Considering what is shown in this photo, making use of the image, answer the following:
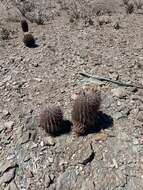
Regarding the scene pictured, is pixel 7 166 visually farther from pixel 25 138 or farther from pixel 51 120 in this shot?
pixel 51 120

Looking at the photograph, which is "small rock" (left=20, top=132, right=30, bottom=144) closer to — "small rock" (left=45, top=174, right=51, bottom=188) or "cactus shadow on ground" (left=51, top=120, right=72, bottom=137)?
"cactus shadow on ground" (left=51, top=120, right=72, bottom=137)

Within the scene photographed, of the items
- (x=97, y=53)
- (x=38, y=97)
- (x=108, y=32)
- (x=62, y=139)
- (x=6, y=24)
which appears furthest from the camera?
(x=6, y=24)

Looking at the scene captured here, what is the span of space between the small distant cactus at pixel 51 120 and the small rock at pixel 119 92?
175 centimetres

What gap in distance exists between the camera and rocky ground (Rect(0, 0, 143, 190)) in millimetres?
6688

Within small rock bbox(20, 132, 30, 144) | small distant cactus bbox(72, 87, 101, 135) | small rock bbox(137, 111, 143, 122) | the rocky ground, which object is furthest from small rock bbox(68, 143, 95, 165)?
small rock bbox(137, 111, 143, 122)

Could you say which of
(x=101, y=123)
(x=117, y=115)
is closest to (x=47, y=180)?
(x=101, y=123)

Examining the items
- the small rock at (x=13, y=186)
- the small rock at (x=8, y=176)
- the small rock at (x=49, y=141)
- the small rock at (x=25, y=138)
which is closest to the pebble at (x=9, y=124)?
the small rock at (x=25, y=138)

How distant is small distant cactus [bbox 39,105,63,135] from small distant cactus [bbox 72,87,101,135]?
34cm

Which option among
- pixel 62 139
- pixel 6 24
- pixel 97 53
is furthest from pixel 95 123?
pixel 6 24

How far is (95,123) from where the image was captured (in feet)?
24.8

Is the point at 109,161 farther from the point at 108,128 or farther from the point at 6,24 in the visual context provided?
the point at 6,24

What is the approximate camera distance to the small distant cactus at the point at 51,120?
7.43m

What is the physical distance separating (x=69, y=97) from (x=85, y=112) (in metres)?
1.54

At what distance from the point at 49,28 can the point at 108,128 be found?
6.54 metres
